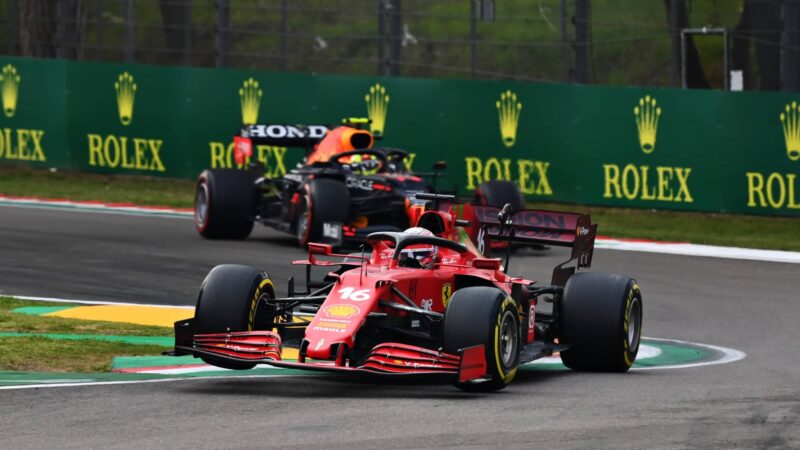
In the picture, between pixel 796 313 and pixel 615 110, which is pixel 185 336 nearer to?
pixel 796 313

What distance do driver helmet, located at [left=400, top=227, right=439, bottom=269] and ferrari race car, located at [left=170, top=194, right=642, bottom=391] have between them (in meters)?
0.01

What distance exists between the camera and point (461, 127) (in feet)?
88.6

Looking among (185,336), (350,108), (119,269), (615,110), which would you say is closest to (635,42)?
(615,110)

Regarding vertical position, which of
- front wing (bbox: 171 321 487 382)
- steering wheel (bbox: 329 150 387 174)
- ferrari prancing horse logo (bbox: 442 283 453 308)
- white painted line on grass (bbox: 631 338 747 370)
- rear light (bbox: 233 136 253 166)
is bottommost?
white painted line on grass (bbox: 631 338 747 370)

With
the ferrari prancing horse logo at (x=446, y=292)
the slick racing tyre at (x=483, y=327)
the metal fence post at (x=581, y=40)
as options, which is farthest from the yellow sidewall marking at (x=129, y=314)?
the metal fence post at (x=581, y=40)

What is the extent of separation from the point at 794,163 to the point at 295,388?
13.7 m

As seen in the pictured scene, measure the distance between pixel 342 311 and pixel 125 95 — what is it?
19.6 metres

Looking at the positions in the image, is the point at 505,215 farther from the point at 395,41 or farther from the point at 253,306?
the point at 395,41

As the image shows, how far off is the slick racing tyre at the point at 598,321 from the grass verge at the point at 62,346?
345 centimetres

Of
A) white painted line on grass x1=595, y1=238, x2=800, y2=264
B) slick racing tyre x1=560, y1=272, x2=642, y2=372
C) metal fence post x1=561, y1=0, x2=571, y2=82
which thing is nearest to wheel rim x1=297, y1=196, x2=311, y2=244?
white painted line on grass x1=595, y1=238, x2=800, y2=264

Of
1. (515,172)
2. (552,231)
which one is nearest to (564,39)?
(515,172)

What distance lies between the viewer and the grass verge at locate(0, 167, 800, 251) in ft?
77.0

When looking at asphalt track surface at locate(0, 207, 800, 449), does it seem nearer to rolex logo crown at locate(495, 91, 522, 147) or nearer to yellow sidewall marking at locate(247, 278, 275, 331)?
yellow sidewall marking at locate(247, 278, 275, 331)

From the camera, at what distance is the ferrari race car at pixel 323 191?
2128 centimetres
